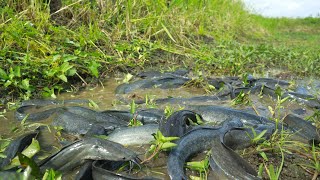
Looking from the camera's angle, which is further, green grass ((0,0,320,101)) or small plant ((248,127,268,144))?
green grass ((0,0,320,101))

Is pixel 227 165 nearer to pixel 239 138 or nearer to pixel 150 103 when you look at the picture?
pixel 239 138

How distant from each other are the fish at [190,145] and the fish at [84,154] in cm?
24

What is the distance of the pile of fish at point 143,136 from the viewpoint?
1967 mm

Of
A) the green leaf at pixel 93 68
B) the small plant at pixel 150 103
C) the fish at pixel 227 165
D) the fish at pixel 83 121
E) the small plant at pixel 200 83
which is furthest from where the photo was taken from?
the small plant at pixel 200 83

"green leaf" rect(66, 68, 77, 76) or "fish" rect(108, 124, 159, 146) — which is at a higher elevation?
"green leaf" rect(66, 68, 77, 76)

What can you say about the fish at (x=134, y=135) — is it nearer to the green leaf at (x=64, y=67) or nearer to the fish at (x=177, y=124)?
the fish at (x=177, y=124)

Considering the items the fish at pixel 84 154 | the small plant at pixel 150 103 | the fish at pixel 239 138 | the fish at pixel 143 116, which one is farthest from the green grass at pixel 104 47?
the fish at pixel 239 138

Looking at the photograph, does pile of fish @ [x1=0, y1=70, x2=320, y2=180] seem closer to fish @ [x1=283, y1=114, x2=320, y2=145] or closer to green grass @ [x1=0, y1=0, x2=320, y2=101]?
fish @ [x1=283, y1=114, x2=320, y2=145]

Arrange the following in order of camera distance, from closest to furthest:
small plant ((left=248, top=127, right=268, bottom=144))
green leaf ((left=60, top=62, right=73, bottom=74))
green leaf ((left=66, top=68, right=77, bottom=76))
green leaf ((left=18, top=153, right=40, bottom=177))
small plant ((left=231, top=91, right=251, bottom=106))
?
green leaf ((left=18, top=153, right=40, bottom=177))
small plant ((left=248, top=127, right=268, bottom=144))
small plant ((left=231, top=91, right=251, bottom=106))
green leaf ((left=60, top=62, right=73, bottom=74))
green leaf ((left=66, top=68, right=77, bottom=76))

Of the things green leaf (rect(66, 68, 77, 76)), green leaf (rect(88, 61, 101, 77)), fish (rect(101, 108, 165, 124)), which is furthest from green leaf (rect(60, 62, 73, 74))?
fish (rect(101, 108, 165, 124))

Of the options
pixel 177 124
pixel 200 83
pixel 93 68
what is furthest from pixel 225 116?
pixel 93 68

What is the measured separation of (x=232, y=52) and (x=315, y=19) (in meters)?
15.3

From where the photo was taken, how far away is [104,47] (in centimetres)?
521

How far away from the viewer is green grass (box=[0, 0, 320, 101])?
13.1ft
